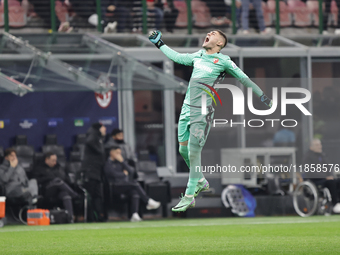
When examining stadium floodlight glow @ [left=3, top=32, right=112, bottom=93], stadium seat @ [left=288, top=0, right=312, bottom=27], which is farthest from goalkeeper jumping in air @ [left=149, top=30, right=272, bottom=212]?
stadium seat @ [left=288, top=0, right=312, bottom=27]

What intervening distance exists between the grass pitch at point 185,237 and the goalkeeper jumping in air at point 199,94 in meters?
1.13

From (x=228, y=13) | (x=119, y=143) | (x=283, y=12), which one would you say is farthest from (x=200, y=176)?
(x=283, y=12)

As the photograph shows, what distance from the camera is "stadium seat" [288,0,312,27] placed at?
2030 cm

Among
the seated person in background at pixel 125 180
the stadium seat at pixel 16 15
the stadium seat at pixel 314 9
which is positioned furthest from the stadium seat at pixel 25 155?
the stadium seat at pixel 314 9

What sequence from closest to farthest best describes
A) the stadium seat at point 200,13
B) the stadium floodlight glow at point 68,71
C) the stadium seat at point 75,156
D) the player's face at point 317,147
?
the player's face at point 317,147, the stadium floodlight glow at point 68,71, the stadium seat at point 75,156, the stadium seat at point 200,13

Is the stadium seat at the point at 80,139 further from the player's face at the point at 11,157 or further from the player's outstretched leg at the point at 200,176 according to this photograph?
the player's outstretched leg at the point at 200,176

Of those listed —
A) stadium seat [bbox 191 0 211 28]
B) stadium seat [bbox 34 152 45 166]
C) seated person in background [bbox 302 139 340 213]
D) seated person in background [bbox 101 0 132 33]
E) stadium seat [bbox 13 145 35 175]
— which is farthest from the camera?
stadium seat [bbox 191 0 211 28]

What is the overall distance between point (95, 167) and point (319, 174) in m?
4.47

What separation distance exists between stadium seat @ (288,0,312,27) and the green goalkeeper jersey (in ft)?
42.1

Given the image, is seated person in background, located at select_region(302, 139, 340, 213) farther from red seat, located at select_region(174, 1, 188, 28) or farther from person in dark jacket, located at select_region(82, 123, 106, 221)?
red seat, located at select_region(174, 1, 188, 28)

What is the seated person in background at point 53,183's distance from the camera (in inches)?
564

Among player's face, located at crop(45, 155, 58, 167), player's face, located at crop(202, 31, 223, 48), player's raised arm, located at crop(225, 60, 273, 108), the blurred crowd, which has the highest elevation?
player's face, located at crop(202, 31, 223, 48)

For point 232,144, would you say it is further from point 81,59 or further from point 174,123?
point 81,59

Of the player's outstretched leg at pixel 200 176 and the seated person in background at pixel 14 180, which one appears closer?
the player's outstretched leg at pixel 200 176
